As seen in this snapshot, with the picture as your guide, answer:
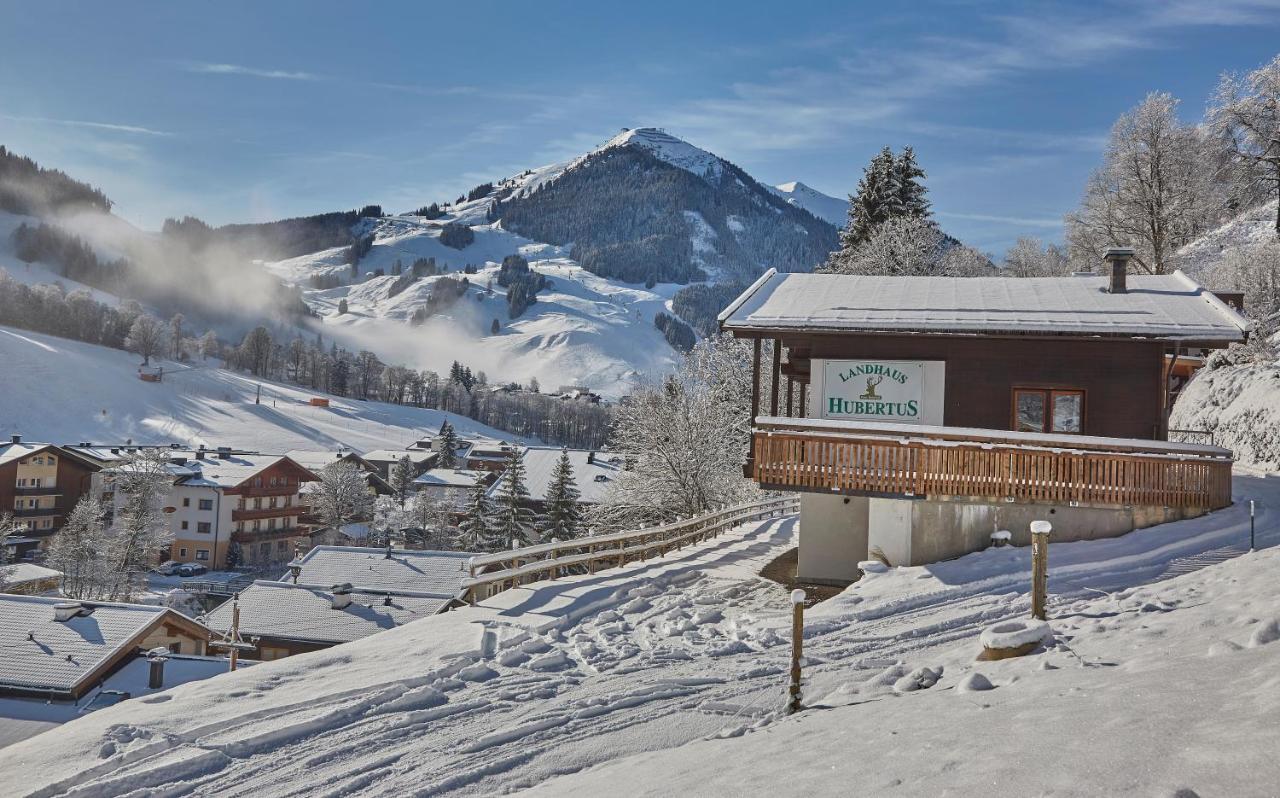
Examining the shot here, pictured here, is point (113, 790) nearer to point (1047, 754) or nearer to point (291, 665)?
point (291, 665)

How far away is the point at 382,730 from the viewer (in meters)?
8.59

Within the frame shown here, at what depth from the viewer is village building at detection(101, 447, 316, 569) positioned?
73.2m

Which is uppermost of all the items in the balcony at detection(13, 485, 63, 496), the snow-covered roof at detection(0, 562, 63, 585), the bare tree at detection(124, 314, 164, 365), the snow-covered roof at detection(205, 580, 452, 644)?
the bare tree at detection(124, 314, 164, 365)

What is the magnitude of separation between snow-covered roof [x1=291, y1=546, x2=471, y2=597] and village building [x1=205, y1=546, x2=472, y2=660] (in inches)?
1.7

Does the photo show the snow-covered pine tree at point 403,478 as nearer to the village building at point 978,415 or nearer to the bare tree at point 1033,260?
the bare tree at point 1033,260

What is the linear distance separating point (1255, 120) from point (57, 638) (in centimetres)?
5042

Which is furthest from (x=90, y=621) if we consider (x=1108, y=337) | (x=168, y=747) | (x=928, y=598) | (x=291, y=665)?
(x=1108, y=337)

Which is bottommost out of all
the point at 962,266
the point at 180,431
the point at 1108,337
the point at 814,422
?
the point at 180,431

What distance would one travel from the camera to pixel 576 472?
83312 millimetres

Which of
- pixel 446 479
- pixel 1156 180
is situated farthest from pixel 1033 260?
pixel 446 479

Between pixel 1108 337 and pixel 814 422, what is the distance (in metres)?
5.84

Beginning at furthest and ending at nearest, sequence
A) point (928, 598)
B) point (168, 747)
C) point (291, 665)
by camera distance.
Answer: point (928, 598) < point (291, 665) < point (168, 747)

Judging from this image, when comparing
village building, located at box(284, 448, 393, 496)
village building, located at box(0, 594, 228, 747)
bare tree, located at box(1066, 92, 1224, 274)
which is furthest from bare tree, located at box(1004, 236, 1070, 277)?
village building, located at box(284, 448, 393, 496)

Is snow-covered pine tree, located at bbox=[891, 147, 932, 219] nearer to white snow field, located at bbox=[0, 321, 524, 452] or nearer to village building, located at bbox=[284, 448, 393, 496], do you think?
village building, located at bbox=[284, 448, 393, 496]
